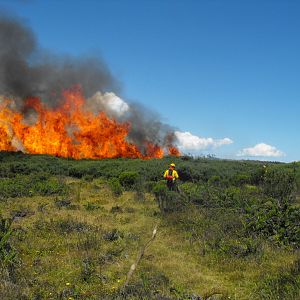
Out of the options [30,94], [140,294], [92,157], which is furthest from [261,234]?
[30,94]

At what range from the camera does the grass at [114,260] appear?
6.71m

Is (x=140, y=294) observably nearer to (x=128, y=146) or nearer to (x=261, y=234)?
(x=261, y=234)

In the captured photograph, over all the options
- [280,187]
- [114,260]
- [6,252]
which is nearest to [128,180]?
[280,187]

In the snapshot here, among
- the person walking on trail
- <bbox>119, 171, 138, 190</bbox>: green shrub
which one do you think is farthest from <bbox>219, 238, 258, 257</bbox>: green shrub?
<bbox>119, 171, 138, 190</bbox>: green shrub

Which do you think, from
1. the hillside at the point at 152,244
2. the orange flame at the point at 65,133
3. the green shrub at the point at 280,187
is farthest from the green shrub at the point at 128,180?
the orange flame at the point at 65,133

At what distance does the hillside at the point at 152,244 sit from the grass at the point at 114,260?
0.08 feet

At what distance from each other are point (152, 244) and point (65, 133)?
27662mm

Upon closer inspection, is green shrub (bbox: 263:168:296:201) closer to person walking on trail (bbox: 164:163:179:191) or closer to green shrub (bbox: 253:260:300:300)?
person walking on trail (bbox: 164:163:179:191)

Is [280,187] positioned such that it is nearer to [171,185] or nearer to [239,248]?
[171,185]

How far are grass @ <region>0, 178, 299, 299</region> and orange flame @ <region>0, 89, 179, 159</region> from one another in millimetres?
23178

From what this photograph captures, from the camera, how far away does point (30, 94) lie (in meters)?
40.6

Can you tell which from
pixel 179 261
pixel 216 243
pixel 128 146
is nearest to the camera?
pixel 179 261

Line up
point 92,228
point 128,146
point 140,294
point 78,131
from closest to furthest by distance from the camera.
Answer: point 140,294, point 92,228, point 78,131, point 128,146

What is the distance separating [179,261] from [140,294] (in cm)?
243
